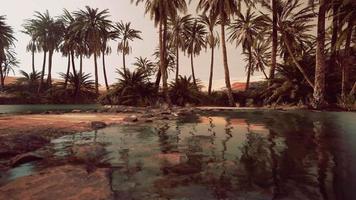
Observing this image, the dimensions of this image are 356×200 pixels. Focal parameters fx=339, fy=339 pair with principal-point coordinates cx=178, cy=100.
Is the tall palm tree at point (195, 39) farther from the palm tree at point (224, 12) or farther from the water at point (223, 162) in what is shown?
the water at point (223, 162)

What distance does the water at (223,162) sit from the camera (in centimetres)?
511

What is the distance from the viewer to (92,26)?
49250 mm

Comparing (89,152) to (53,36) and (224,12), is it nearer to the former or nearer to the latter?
(224,12)

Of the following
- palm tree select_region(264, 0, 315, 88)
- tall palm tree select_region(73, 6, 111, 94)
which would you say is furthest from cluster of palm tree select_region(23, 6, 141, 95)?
palm tree select_region(264, 0, 315, 88)

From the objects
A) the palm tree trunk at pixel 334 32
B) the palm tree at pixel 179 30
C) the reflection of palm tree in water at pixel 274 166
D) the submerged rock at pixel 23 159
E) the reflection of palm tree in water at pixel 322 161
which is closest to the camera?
the reflection of palm tree in water at pixel 274 166

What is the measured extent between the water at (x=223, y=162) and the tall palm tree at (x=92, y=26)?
40.2 meters

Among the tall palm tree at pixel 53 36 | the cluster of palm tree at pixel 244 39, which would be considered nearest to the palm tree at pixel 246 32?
the cluster of palm tree at pixel 244 39

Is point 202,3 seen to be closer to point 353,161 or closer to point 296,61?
point 296,61

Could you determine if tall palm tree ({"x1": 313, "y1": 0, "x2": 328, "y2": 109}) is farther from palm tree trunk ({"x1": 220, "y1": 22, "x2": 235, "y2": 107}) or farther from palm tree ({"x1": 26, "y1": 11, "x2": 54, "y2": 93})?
palm tree ({"x1": 26, "y1": 11, "x2": 54, "y2": 93})

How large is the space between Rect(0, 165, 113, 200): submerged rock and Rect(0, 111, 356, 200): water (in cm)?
24

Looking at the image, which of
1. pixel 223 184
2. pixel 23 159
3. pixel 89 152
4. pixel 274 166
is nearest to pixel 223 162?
pixel 274 166

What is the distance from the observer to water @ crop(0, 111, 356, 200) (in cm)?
511

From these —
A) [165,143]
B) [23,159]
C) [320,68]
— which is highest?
[320,68]

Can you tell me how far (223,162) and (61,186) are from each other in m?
3.22
